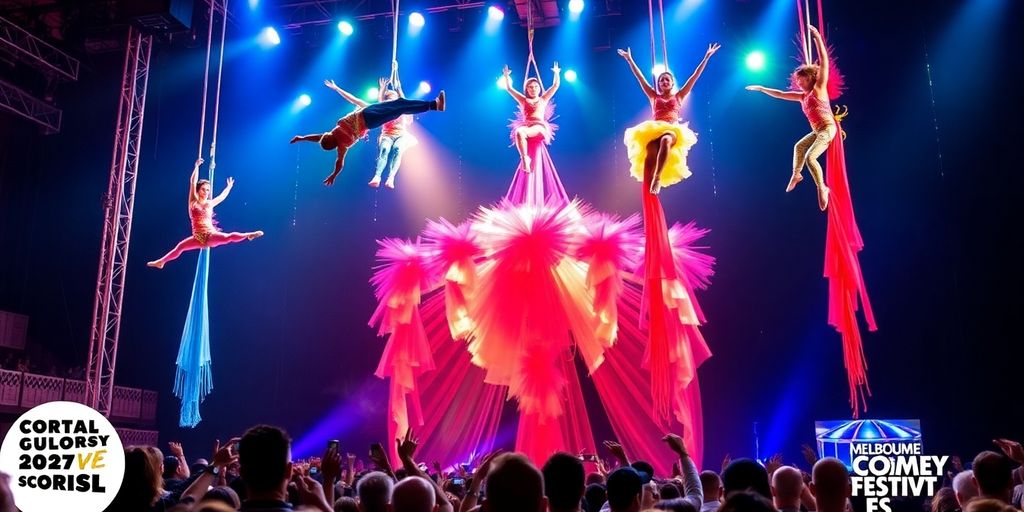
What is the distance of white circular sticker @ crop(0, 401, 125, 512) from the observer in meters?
1.98

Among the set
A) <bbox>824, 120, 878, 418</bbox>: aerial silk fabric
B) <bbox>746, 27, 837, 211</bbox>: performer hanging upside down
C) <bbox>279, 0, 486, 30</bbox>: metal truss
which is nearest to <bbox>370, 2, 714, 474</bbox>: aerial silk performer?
<bbox>824, 120, 878, 418</bbox>: aerial silk fabric

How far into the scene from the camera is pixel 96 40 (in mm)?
11953

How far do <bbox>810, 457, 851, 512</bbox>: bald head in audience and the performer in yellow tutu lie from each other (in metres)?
4.42

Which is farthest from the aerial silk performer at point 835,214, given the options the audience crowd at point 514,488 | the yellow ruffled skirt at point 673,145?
the audience crowd at point 514,488

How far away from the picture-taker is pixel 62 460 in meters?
2.03

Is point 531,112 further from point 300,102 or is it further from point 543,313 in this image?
point 300,102

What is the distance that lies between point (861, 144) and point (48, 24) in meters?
11.0

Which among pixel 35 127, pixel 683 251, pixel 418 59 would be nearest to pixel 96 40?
pixel 35 127

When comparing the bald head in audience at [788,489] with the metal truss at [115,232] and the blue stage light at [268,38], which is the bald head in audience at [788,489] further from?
the blue stage light at [268,38]

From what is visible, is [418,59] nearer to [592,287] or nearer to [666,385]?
[592,287]

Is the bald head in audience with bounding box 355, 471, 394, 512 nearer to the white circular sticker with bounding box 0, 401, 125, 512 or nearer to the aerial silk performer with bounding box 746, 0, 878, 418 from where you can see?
the white circular sticker with bounding box 0, 401, 125, 512

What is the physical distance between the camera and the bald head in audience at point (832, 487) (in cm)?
239

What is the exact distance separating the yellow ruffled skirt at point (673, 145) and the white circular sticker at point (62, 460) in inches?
211

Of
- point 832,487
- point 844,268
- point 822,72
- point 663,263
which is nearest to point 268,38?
point 663,263
